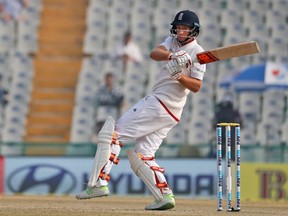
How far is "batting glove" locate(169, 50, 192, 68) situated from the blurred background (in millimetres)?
7153

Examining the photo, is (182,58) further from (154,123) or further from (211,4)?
(211,4)

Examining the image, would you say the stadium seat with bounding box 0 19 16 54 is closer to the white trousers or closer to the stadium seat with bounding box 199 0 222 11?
the stadium seat with bounding box 199 0 222 11

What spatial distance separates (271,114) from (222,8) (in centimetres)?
329

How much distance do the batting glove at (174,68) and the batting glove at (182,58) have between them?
0.03 m

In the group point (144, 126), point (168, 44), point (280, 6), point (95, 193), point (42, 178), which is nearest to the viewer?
point (95, 193)

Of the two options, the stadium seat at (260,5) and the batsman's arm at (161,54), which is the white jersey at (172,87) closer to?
the batsman's arm at (161,54)

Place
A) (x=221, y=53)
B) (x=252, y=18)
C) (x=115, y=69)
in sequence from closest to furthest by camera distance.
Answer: (x=221, y=53) → (x=115, y=69) → (x=252, y=18)

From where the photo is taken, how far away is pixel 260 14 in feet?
71.6

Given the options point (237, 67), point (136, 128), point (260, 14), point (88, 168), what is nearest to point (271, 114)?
point (237, 67)

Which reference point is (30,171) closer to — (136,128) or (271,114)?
(271,114)

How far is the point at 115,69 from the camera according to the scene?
797 inches

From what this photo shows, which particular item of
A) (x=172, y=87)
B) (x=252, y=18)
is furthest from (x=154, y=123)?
(x=252, y=18)

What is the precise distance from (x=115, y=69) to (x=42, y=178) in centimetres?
416

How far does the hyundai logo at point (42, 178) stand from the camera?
16.6 metres
